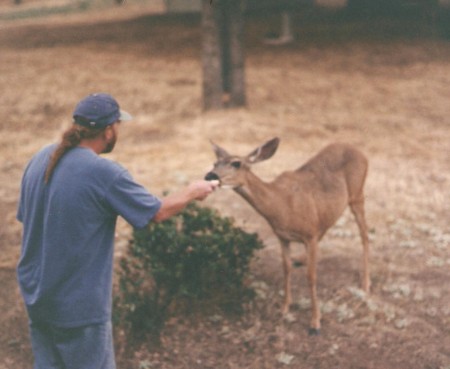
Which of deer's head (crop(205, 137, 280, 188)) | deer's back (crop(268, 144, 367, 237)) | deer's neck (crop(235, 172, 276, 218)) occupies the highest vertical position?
deer's head (crop(205, 137, 280, 188))

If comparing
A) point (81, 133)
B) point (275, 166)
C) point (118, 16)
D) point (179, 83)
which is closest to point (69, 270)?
point (81, 133)

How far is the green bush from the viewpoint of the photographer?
6723 millimetres

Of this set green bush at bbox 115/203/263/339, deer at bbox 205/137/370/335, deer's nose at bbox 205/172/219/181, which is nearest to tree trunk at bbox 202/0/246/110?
deer at bbox 205/137/370/335

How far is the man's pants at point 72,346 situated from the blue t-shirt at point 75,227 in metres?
0.07

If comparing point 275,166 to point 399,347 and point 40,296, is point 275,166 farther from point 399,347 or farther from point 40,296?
point 40,296

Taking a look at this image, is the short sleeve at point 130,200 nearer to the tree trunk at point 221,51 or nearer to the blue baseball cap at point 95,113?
the blue baseball cap at point 95,113

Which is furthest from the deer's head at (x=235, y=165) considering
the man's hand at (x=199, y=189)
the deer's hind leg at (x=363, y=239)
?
the deer's hind leg at (x=363, y=239)

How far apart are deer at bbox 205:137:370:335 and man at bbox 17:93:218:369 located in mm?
1731

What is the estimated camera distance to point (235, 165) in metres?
6.39

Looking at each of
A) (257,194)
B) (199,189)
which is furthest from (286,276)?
(199,189)

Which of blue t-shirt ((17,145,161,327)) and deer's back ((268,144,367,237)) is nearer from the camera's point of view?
blue t-shirt ((17,145,161,327))

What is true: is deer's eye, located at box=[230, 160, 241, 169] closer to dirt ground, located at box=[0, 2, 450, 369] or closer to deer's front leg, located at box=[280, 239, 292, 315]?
deer's front leg, located at box=[280, 239, 292, 315]

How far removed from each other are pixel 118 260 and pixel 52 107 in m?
7.91

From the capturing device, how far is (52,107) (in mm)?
15211
